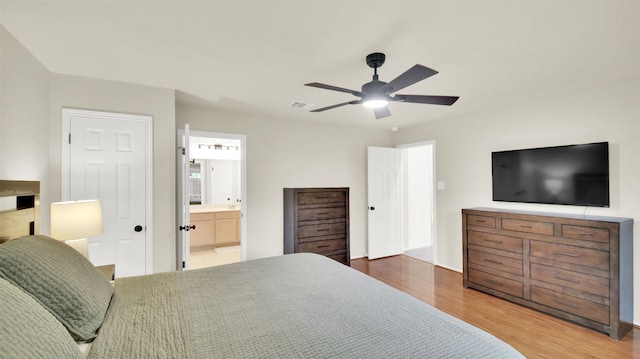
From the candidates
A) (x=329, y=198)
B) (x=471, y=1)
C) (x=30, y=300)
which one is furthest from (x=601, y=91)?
(x=30, y=300)

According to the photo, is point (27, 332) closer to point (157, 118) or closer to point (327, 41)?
point (327, 41)

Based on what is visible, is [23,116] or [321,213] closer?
[23,116]

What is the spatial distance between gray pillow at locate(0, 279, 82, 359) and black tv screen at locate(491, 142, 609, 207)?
421 cm

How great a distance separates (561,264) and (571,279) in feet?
0.49

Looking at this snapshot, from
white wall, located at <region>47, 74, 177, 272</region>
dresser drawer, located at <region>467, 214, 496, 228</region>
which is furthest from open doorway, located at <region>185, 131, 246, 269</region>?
dresser drawer, located at <region>467, 214, 496, 228</region>

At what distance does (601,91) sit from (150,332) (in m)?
4.37

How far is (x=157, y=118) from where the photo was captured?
302cm

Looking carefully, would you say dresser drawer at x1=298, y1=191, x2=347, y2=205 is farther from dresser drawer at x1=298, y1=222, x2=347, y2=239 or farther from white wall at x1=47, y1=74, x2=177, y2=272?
white wall at x1=47, y1=74, x2=177, y2=272

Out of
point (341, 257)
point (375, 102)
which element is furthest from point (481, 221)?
point (375, 102)

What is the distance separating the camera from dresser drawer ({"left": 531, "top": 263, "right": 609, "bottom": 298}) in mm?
2625

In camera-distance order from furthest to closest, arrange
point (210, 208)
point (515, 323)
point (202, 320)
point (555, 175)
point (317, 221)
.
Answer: point (210, 208) → point (317, 221) → point (555, 175) → point (515, 323) → point (202, 320)

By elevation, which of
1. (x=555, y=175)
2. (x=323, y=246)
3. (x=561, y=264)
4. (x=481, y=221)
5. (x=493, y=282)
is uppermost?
(x=555, y=175)

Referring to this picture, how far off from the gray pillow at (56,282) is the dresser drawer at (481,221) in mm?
3763

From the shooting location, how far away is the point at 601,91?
2.99 m
